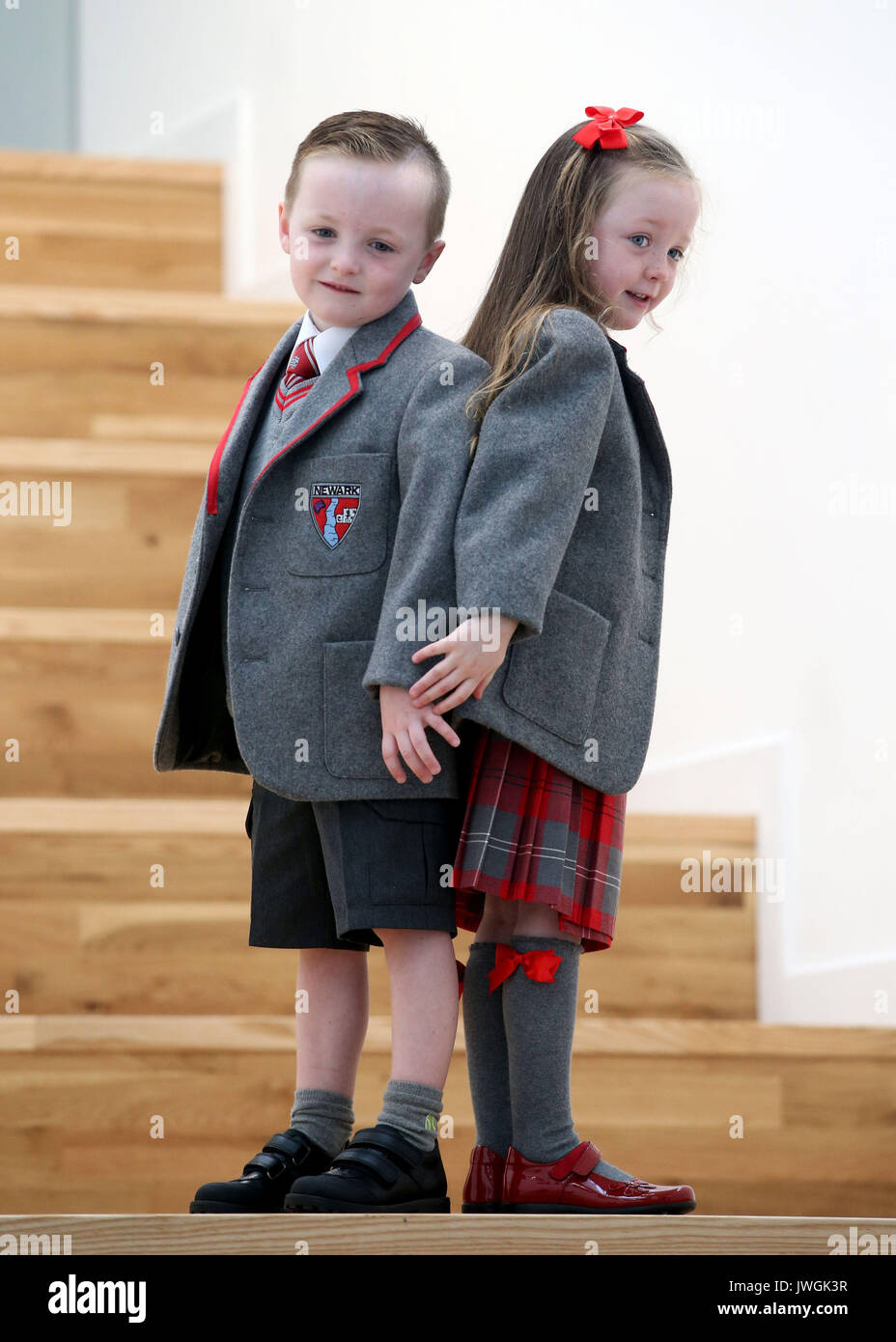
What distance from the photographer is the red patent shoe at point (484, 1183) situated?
111 cm

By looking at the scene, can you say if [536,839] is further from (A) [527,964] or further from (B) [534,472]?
(B) [534,472]

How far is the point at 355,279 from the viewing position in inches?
43.9

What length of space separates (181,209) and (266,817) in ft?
5.34

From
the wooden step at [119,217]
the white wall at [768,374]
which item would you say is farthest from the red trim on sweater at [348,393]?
the wooden step at [119,217]

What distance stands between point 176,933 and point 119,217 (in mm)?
1338

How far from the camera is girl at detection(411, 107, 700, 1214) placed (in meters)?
1.05

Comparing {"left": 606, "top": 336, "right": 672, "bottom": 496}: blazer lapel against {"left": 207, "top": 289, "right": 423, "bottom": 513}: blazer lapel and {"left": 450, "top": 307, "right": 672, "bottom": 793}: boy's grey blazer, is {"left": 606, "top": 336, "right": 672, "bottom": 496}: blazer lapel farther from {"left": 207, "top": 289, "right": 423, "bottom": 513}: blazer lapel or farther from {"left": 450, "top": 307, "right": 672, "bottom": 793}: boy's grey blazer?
{"left": 207, "top": 289, "right": 423, "bottom": 513}: blazer lapel

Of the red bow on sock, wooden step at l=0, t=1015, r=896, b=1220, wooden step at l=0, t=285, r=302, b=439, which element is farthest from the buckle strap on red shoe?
wooden step at l=0, t=285, r=302, b=439

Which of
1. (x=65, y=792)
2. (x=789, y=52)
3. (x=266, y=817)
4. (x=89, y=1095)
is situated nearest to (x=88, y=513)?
(x=65, y=792)

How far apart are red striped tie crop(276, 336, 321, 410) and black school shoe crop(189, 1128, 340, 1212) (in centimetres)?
50

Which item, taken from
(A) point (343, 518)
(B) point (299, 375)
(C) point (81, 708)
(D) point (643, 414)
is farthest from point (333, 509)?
(C) point (81, 708)

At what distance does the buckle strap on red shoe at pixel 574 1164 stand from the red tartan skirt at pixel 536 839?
136 millimetres

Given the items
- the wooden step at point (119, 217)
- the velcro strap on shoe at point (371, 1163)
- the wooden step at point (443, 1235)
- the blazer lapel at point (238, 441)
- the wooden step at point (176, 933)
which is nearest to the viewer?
the wooden step at point (443, 1235)

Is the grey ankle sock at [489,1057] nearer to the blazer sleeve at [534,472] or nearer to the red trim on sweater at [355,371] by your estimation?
the blazer sleeve at [534,472]
